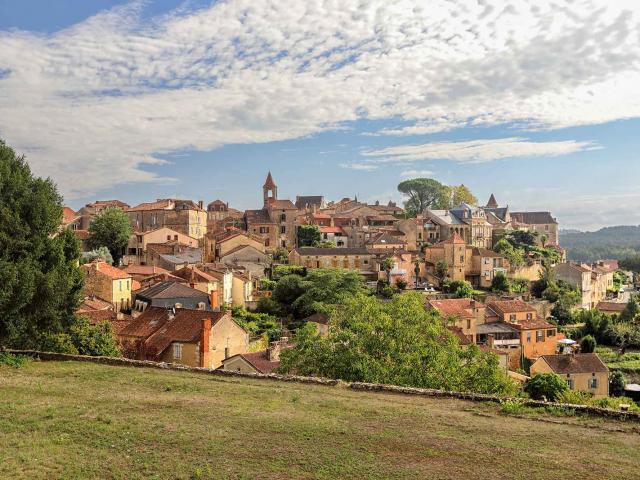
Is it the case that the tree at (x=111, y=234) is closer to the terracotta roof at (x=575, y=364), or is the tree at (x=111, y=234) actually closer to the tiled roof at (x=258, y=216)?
the tiled roof at (x=258, y=216)

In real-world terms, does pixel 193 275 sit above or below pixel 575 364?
above

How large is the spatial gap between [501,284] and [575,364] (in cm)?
2601

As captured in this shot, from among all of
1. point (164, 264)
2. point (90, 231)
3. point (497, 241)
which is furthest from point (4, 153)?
point (497, 241)

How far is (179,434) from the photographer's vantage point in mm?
11930

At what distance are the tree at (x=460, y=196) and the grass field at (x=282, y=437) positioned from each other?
102m

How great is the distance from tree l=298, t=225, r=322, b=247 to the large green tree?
61.3m

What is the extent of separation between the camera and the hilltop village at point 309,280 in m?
33.7

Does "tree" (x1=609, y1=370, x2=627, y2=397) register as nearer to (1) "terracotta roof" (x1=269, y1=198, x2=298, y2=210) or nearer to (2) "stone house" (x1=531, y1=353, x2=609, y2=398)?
(2) "stone house" (x1=531, y1=353, x2=609, y2=398)

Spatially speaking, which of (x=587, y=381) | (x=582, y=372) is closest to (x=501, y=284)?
(x=582, y=372)

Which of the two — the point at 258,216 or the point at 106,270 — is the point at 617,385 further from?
the point at 258,216

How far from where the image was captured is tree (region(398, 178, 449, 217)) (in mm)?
113312

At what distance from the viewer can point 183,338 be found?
3070 cm

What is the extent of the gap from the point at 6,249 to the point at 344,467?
1516cm

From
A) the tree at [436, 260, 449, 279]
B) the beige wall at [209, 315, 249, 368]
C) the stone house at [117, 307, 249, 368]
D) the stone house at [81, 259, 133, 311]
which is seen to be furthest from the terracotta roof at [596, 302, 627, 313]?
the stone house at [81, 259, 133, 311]
